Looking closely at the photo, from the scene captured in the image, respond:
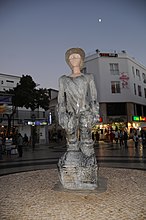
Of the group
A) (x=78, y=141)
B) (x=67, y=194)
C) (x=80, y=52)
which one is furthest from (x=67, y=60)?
(x=67, y=194)

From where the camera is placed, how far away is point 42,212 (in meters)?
3.48

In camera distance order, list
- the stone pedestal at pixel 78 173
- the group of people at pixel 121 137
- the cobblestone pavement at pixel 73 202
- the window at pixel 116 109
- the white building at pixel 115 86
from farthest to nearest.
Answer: the window at pixel 116 109
the white building at pixel 115 86
the group of people at pixel 121 137
the stone pedestal at pixel 78 173
the cobblestone pavement at pixel 73 202

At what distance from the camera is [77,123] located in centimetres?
497

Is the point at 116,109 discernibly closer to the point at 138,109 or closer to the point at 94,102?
the point at 138,109

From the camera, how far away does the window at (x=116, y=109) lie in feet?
101

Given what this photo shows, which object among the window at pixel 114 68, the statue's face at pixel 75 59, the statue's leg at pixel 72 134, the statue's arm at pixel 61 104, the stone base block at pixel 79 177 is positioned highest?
the window at pixel 114 68

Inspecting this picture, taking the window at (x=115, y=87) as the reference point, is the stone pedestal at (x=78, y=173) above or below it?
below

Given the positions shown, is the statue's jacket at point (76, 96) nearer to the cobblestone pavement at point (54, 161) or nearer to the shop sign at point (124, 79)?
the cobblestone pavement at point (54, 161)

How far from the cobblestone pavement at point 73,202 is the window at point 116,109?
84.3ft

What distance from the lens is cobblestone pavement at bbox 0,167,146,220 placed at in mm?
3311

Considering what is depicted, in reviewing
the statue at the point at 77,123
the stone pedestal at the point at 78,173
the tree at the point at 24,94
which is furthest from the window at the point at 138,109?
the stone pedestal at the point at 78,173

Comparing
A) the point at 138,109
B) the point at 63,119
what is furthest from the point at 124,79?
the point at 63,119

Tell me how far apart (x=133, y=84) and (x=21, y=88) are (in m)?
19.9

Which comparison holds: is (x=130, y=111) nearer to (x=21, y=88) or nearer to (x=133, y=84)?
(x=133, y=84)
